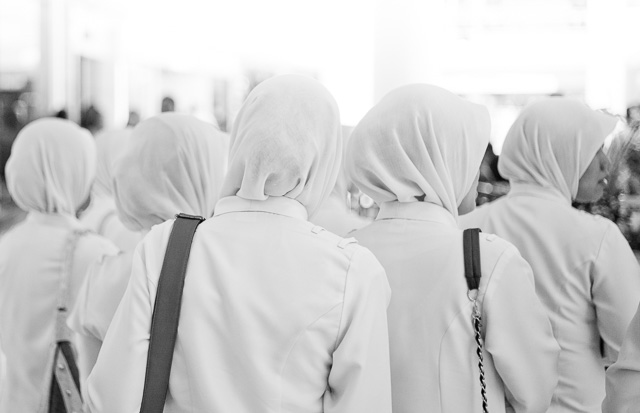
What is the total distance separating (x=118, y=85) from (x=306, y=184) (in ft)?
35.7

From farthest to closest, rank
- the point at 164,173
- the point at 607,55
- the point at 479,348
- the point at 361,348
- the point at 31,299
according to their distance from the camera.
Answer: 1. the point at 607,55
2. the point at 31,299
3. the point at 164,173
4. the point at 479,348
5. the point at 361,348

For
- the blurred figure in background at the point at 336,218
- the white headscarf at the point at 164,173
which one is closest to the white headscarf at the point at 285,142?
the white headscarf at the point at 164,173

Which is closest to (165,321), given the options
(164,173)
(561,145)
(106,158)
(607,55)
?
(164,173)

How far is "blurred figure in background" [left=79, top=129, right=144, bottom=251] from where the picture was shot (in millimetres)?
3840

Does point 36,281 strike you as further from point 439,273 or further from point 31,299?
point 439,273

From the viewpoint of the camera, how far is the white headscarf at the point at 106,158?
15.3 feet

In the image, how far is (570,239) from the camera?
2.51 metres

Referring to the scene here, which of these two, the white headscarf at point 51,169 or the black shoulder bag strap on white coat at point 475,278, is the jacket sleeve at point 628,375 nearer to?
the black shoulder bag strap on white coat at point 475,278

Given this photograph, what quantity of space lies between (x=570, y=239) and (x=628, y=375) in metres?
0.82

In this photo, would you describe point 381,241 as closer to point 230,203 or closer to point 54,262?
point 230,203

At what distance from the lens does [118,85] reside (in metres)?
12.1

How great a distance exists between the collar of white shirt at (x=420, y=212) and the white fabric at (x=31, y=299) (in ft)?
3.98

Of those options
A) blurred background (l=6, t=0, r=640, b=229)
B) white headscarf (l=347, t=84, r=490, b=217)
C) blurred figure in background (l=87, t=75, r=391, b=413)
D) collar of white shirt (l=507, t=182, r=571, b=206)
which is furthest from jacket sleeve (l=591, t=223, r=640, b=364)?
blurred background (l=6, t=0, r=640, b=229)

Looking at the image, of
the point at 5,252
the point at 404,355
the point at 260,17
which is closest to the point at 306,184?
the point at 404,355
